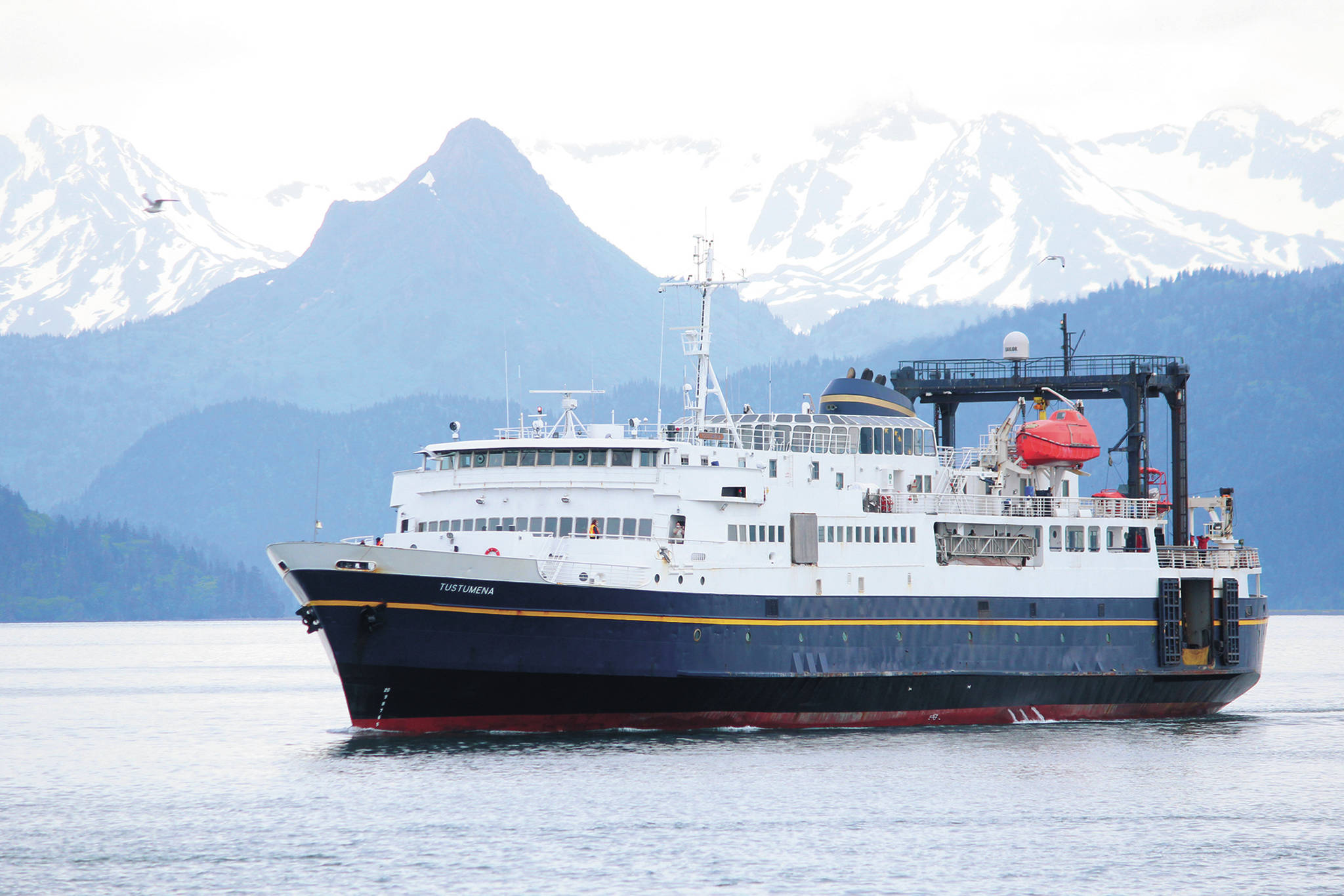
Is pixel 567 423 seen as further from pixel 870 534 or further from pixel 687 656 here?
pixel 870 534

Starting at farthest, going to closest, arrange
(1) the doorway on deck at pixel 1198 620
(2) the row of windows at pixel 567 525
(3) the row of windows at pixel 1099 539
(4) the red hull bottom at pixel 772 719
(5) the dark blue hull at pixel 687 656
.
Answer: (1) the doorway on deck at pixel 1198 620 → (3) the row of windows at pixel 1099 539 → (2) the row of windows at pixel 567 525 → (4) the red hull bottom at pixel 772 719 → (5) the dark blue hull at pixel 687 656

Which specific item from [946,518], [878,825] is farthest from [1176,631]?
[878,825]

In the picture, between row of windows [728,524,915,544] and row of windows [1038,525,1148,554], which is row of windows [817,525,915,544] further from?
row of windows [1038,525,1148,554]

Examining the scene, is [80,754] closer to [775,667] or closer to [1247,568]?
[775,667]

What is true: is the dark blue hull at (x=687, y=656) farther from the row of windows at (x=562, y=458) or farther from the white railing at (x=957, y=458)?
the white railing at (x=957, y=458)

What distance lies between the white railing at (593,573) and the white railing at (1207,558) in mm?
18450

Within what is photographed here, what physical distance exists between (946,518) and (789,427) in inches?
201

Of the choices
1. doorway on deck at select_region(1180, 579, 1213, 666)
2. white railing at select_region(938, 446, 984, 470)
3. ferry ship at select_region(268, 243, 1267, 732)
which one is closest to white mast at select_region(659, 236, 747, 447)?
ferry ship at select_region(268, 243, 1267, 732)

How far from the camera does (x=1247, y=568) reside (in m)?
55.5

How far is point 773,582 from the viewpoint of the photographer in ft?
147

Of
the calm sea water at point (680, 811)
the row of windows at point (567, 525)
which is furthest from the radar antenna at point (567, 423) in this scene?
the calm sea water at point (680, 811)

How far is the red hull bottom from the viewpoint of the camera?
43.2 m

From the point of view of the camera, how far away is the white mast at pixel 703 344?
4772cm

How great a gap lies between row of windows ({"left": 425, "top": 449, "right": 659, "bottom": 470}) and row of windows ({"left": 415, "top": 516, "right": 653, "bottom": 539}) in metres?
1.44
